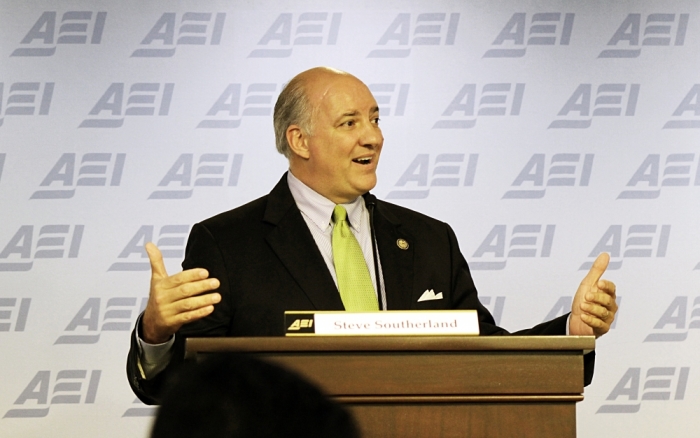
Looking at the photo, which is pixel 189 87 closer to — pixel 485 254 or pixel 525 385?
pixel 485 254

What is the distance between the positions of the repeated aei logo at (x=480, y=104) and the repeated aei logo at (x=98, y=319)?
1638mm

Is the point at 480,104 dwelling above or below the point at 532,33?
below

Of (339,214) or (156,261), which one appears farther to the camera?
(339,214)

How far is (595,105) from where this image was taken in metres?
4.80

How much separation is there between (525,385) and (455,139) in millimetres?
2881

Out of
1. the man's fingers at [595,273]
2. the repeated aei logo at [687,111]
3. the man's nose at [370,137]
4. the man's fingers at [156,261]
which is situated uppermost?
the repeated aei logo at [687,111]

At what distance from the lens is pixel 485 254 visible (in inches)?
185

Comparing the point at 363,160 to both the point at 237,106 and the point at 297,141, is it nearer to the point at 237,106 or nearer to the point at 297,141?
the point at 297,141

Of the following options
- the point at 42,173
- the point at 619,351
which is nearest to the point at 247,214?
the point at 42,173

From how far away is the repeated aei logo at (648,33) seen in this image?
4863mm

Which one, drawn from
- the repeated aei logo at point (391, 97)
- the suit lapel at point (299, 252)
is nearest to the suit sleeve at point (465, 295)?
the suit lapel at point (299, 252)

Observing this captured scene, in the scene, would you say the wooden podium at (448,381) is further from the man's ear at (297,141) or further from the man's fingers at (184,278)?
the man's ear at (297,141)

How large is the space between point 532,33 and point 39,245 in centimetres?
251

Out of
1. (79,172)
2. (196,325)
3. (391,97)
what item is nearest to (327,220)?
(196,325)
